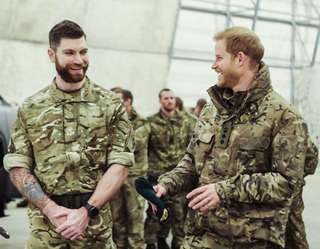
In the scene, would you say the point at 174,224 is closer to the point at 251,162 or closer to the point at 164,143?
the point at 164,143

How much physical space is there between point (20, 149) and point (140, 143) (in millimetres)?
3306

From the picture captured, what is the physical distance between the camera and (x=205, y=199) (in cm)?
235

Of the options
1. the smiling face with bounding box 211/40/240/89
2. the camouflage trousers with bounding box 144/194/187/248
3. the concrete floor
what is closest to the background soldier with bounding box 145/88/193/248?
the camouflage trousers with bounding box 144/194/187/248

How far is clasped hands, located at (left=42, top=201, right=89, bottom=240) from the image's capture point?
266 cm

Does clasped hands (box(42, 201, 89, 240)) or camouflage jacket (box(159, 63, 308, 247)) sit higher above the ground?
camouflage jacket (box(159, 63, 308, 247))

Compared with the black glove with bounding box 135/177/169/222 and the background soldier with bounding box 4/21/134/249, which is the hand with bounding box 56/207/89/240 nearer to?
the background soldier with bounding box 4/21/134/249

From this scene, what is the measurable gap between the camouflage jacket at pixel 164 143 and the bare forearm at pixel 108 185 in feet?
11.7

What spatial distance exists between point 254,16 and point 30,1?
5119 millimetres

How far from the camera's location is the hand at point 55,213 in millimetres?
2684

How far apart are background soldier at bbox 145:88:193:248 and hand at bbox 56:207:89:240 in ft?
11.8

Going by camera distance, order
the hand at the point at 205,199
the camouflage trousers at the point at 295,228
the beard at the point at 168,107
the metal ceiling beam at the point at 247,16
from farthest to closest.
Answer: the metal ceiling beam at the point at 247,16 < the beard at the point at 168,107 < the camouflage trousers at the point at 295,228 < the hand at the point at 205,199

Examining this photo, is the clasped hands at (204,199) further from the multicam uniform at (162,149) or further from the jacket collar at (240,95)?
the multicam uniform at (162,149)

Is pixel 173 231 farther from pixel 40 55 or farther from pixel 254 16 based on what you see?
pixel 254 16

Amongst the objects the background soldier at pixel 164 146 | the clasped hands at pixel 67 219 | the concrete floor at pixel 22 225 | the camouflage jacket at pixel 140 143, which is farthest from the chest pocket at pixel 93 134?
the concrete floor at pixel 22 225
